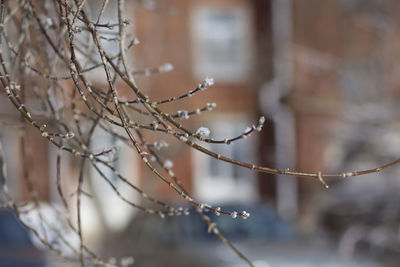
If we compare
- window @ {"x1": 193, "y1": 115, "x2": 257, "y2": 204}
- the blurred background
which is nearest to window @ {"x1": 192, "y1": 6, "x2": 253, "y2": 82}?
the blurred background

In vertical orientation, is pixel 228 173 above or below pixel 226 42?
below

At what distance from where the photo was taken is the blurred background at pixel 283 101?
9070 millimetres

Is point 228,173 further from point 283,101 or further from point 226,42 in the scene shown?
point 226,42

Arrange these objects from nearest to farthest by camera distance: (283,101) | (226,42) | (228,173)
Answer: (283,101), (228,173), (226,42)

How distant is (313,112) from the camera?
13500 millimetres

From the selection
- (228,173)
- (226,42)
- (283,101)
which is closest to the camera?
(283,101)

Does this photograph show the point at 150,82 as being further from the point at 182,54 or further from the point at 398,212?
the point at 182,54

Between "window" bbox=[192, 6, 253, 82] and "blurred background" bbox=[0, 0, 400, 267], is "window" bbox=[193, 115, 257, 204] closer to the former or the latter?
"blurred background" bbox=[0, 0, 400, 267]

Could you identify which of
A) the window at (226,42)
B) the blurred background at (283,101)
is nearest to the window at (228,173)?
the blurred background at (283,101)

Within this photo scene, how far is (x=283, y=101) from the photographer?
13352mm

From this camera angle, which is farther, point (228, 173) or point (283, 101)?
point (228, 173)

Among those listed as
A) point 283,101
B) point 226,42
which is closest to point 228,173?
point 283,101

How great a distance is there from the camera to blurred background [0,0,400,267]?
9.07 meters

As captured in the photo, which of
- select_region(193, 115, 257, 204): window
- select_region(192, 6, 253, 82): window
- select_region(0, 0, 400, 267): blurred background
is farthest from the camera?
select_region(192, 6, 253, 82): window
